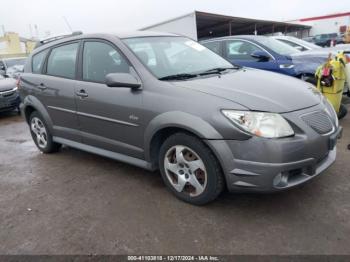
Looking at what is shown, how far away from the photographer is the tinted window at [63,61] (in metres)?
4.11

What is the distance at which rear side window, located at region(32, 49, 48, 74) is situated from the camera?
473 centimetres

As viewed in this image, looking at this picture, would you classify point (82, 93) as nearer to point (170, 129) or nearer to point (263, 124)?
point (170, 129)

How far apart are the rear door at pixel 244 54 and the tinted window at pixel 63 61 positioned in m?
3.75

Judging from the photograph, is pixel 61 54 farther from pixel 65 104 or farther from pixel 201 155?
pixel 201 155

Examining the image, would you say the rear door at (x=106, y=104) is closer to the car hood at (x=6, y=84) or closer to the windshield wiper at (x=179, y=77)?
the windshield wiper at (x=179, y=77)

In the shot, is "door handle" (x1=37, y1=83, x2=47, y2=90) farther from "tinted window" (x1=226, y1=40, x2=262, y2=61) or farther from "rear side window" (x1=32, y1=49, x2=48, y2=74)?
"tinted window" (x1=226, y1=40, x2=262, y2=61)

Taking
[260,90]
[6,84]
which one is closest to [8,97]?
[6,84]

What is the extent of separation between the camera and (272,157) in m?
2.59

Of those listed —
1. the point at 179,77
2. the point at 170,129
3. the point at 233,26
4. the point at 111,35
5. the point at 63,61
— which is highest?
the point at 111,35

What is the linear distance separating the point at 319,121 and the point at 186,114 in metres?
1.16

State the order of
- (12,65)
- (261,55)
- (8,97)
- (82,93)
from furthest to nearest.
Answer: (12,65), (8,97), (261,55), (82,93)

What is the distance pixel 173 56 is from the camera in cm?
372

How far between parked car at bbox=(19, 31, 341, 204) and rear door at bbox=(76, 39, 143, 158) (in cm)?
1

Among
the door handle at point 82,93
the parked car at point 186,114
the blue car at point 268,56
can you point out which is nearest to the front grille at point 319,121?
Result: the parked car at point 186,114
